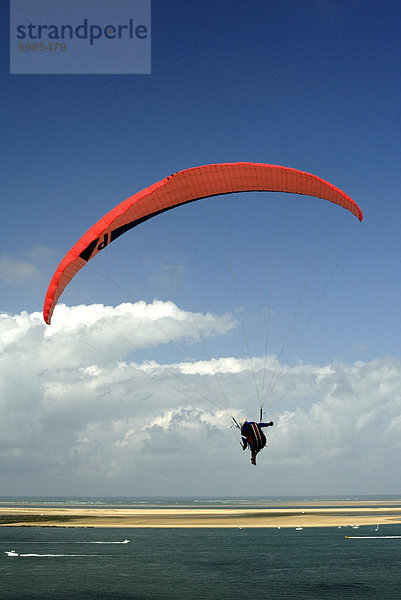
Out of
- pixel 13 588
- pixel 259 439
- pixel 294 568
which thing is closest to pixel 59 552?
pixel 13 588

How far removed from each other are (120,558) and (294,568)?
11828 mm

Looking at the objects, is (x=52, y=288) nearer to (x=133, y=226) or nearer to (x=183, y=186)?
(x=133, y=226)

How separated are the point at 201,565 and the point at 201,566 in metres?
0.39

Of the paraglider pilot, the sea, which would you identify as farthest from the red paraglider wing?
the sea

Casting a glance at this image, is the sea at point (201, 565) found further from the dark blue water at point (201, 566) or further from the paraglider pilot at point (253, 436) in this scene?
the paraglider pilot at point (253, 436)

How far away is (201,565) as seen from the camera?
119 feet

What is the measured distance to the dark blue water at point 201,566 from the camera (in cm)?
2770

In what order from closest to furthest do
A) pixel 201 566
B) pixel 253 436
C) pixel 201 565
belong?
1. pixel 253 436
2. pixel 201 566
3. pixel 201 565

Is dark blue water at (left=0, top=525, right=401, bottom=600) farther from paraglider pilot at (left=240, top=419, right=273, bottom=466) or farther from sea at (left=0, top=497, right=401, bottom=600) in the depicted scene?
paraglider pilot at (left=240, top=419, right=273, bottom=466)

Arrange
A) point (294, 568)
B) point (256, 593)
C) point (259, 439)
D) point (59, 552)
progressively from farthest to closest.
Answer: point (59, 552) < point (294, 568) < point (256, 593) < point (259, 439)

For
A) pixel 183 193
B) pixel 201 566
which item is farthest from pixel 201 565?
pixel 183 193

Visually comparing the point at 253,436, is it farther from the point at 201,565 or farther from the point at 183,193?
the point at 201,565

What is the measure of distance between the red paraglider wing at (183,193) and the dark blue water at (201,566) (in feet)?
48.5

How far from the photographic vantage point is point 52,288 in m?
24.1
